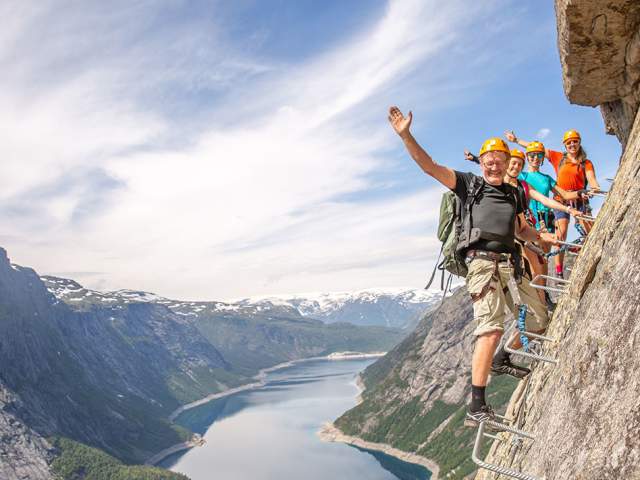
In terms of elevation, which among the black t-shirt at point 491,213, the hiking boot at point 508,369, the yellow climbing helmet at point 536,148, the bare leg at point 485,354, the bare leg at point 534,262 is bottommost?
the hiking boot at point 508,369

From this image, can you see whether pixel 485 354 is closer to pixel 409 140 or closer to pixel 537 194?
pixel 409 140

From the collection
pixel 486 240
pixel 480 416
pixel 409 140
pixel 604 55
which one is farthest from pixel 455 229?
pixel 604 55

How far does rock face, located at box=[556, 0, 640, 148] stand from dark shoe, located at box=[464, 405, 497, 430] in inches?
299

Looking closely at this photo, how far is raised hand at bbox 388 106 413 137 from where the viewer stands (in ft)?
27.3

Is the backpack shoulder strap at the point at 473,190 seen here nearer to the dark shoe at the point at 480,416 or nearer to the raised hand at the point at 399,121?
the raised hand at the point at 399,121

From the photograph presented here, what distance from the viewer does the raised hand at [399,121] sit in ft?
27.3

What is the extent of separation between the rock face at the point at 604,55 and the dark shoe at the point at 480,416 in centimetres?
761

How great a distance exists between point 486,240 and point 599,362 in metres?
A: 3.10

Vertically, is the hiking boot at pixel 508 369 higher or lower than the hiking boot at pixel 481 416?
higher

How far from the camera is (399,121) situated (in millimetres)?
8367

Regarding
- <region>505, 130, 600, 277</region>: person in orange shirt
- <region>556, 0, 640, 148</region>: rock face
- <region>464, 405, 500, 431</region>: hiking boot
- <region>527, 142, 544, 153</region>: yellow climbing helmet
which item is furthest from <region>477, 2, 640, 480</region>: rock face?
<region>527, 142, 544, 153</region>: yellow climbing helmet

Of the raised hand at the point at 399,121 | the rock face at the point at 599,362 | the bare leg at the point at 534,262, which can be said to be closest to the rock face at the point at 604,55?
the rock face at the point at 599,362

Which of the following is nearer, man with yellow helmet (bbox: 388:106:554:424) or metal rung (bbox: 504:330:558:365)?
metal rung (bbox: 504:330:558:365)

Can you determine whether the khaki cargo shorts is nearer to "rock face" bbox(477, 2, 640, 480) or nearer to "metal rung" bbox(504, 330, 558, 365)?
"metal rung" bbox(504, 330, 558, 365)
